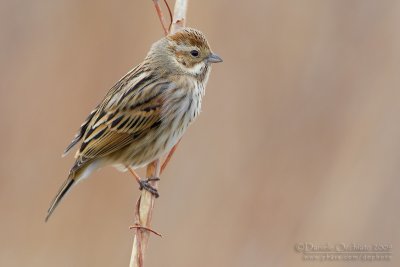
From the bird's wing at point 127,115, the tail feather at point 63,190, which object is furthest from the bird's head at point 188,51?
the tail feather at point 63,190

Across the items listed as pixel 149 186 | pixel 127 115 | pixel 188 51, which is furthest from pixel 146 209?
pixel 188 51

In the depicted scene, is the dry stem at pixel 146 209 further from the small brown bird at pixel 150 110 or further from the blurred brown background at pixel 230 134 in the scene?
the blurred brown background at pixel 230 134

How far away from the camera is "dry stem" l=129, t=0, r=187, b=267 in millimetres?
3820

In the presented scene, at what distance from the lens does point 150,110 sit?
5113 millimetres

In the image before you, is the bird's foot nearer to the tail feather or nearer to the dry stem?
the dry stem

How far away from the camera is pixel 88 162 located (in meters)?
4.96

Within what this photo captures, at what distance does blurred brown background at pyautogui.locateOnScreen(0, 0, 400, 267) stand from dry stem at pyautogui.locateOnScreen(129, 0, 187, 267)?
1.37m

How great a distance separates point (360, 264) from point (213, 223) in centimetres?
125

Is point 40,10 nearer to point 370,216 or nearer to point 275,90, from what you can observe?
point 275,90

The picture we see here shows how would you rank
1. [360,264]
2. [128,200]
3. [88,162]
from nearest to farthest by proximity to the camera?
[88,162]
[360,264]
[128,200]

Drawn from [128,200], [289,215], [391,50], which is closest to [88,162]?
[128,200]

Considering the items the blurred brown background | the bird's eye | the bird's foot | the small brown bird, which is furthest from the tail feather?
the blurred brown background

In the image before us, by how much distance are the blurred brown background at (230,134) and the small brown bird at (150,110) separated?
4.25ft

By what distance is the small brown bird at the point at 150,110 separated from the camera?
5.05 metres
